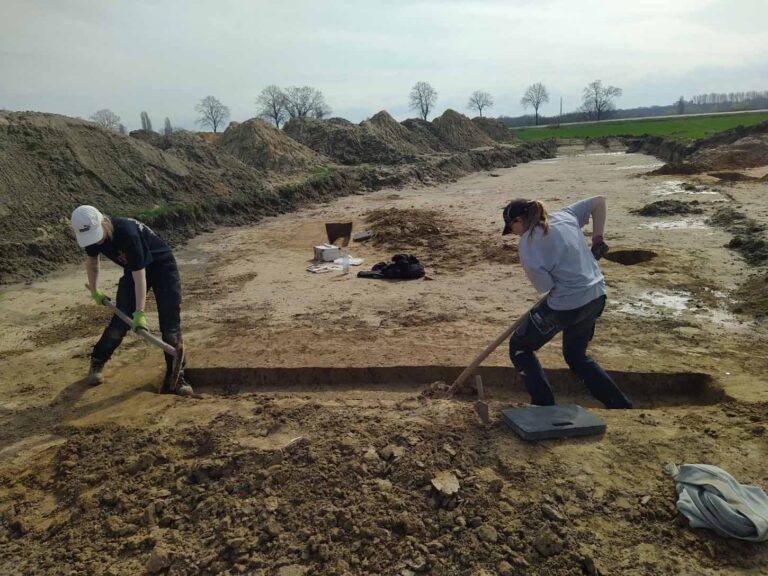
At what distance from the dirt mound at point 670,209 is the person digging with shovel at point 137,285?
35.5 ft

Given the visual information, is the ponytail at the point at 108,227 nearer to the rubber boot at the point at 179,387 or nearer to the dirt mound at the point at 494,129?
the rubber boot at the point at 179,387

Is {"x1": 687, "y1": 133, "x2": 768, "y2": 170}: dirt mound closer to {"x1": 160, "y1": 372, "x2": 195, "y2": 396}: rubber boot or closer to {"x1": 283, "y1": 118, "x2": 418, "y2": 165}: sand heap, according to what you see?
{"x1": 283, "y1": 118, "x2": 418, "y2": 165}: sand heap

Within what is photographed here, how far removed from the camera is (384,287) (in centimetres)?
780

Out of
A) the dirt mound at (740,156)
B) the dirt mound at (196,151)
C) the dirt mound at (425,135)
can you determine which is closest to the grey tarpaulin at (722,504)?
the dirt mound at (196,151)

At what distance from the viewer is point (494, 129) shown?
46750mm

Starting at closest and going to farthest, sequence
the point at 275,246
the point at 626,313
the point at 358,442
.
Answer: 1. the point at 358,442
2. the point at 626,313
3. the point at 275,246

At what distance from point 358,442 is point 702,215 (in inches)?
433

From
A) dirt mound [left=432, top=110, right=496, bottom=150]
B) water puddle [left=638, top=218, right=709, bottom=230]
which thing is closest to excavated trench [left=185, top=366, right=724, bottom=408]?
water puddle [left=638, top=218, right=709, bottom=230]

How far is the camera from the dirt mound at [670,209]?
11.4 meters

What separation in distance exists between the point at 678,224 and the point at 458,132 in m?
30.4

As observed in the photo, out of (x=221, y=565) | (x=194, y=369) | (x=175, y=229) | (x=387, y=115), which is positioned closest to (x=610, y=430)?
(x=221, y=565)

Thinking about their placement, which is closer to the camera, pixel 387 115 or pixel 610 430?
pixel 610 430

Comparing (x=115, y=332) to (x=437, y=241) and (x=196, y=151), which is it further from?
(x=196, y=151)

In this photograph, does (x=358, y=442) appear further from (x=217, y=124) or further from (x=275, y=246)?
(x=217, y=124)
